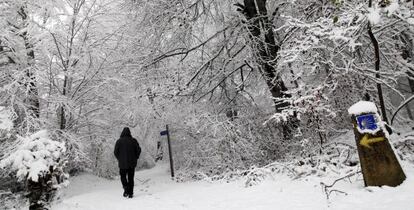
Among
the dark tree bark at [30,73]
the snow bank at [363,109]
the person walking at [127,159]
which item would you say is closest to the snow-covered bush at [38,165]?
the person walking at [127,159]

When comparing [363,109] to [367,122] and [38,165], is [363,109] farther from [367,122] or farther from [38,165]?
[38,165]

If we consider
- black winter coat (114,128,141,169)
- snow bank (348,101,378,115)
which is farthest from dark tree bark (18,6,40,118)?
snow bank (348,101,378,115)

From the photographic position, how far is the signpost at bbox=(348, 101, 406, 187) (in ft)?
13.7

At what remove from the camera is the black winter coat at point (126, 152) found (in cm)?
832

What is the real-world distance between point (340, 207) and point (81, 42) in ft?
30.3

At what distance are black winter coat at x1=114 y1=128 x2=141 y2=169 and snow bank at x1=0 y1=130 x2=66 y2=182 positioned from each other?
2137 mm

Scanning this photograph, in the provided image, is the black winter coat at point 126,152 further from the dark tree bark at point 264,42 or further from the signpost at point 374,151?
the signpost at point 374,151

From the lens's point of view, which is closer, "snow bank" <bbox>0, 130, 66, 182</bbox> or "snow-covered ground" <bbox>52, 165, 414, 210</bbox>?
"snow-covered ground" <bbox>52, 165, 414, 210</bbox>

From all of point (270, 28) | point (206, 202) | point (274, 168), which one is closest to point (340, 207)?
point (206, 202)

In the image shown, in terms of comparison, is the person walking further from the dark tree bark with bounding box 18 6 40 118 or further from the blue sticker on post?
the blue sticker on post

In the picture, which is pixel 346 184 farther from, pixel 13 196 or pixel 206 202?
pixel 13 196

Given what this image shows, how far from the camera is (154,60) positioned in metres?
10.5

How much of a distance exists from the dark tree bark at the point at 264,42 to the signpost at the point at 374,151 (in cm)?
462

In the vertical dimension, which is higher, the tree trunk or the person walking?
the tree trunk
